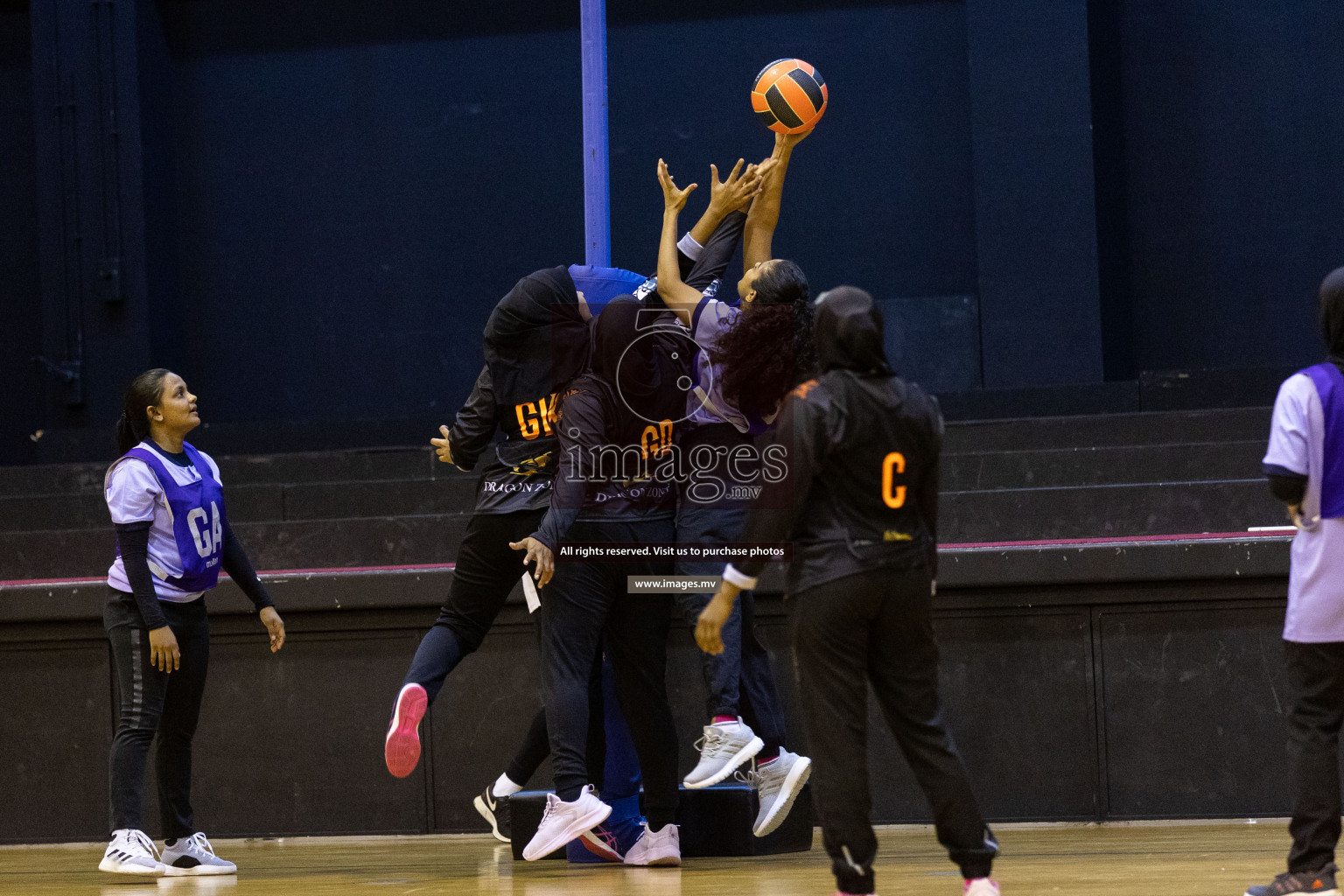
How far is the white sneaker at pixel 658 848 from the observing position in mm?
4504

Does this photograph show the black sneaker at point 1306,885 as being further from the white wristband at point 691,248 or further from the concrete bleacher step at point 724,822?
the white wristband at point 691,248

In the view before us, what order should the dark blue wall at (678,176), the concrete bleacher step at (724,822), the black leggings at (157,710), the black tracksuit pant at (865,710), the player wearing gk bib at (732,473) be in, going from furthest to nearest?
the dark blue wall at (678,176), the black leggings at (157,710), the concrete bleacher step at (724,822), the player wearing gk bib at (732,473), the black tracksuit pant at (865,710)

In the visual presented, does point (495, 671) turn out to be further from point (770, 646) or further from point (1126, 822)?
point (1126, 822)

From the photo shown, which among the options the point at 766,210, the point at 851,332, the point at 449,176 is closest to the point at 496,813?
the point at 766,210

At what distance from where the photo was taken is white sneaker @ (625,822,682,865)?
450 cm

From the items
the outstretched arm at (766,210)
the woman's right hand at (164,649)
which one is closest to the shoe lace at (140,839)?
the woman's right hand at (164,649)

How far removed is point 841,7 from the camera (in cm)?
995

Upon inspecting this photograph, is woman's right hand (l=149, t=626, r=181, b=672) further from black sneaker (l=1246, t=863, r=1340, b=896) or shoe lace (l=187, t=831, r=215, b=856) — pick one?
black sneaker (l=1246, t=863, r=1340, b=896)

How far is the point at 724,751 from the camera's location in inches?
184

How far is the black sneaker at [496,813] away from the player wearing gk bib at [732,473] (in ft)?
3.16

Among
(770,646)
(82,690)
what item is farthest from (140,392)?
(770,646)

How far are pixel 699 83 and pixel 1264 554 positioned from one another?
19.9ft

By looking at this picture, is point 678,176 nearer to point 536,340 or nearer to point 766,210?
point 766,210

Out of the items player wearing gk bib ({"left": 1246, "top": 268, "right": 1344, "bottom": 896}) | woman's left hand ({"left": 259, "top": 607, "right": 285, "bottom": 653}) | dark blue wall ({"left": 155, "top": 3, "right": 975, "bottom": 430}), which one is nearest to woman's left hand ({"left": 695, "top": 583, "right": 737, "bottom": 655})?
player wearing gk bib ({"left": 1246, "top": 268, "right": 1344, "bottom": 896})
